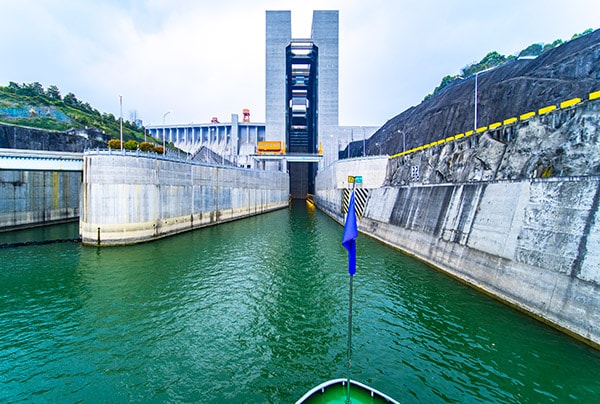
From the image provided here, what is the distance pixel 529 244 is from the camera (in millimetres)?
11398

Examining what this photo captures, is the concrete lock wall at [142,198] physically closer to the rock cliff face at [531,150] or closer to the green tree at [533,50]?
the rock cliff face at [531,150]

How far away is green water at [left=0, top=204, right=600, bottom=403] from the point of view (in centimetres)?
743

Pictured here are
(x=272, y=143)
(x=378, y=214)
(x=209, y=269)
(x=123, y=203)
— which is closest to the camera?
(x=209, y=269)

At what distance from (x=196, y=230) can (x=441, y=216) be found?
26.2 metres

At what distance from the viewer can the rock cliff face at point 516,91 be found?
29.3 metres

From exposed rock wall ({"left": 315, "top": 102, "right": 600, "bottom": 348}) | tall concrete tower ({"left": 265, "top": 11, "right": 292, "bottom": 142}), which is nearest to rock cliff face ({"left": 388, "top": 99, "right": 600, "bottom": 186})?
exposed rock wall ({"left": 315, "top": 102, "right": 600, "bottom": 348})

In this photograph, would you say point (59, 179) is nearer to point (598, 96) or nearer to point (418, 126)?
point (598, 96)

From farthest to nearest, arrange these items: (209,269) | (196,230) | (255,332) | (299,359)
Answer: (196,230) < (209,269) < (255,332) < (299,359)

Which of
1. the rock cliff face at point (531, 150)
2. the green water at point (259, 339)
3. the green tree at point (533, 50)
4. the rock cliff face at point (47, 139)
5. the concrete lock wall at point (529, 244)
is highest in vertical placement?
the green tree at point (533, 50)

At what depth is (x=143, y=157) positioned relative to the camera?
2459 cm

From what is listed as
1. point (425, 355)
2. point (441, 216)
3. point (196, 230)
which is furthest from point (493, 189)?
point (196, 230)

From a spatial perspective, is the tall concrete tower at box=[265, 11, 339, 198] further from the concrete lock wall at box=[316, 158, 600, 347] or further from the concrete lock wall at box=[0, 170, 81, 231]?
the concrete lock wall at box=[316, 158, 600, 347]

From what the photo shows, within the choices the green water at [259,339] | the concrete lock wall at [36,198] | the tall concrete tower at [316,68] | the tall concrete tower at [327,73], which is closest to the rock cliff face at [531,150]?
the green water at [259,339]

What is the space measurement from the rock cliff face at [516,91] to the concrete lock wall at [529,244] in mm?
22932
